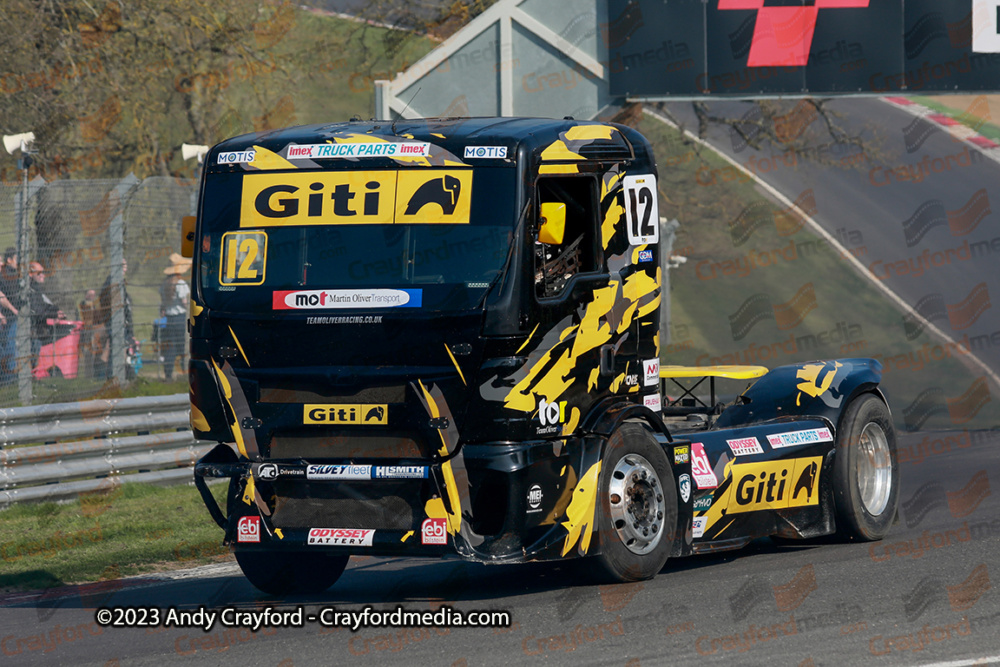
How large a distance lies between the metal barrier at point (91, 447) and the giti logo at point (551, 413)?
6.05 meters

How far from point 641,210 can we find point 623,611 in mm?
2500

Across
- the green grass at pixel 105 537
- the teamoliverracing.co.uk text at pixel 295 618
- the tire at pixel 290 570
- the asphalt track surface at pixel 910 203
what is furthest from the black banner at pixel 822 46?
the teamoliverracing.co.uk text at pixel 295 618

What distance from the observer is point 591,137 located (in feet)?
26.3

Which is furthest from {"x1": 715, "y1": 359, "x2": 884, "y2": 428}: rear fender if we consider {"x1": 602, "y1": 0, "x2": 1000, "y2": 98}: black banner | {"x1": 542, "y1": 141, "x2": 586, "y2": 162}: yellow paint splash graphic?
{"x1": 602, "y1": 0, "x2": 1000, "y2": 98}: black banner

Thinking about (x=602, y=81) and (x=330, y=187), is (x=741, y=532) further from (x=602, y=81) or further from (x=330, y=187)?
(x=602, y=81)

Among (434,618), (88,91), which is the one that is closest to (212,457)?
(434,618)

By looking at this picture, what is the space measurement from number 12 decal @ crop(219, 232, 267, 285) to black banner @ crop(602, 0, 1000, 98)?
36.5 feet

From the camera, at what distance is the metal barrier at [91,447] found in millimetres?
11672

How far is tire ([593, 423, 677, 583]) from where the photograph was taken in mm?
7691

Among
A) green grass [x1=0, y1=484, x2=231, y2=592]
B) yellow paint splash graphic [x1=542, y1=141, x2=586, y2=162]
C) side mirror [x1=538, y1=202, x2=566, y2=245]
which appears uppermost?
yellow paint splash graphic [x1=542, y1=141, x2=586, y2=162]

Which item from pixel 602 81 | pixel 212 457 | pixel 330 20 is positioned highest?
pixel 330 20

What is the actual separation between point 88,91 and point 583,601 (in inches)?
628

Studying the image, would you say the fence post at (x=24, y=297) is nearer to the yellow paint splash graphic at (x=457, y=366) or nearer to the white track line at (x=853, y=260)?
the yellow paint splash graphic at (x=457, y=366)

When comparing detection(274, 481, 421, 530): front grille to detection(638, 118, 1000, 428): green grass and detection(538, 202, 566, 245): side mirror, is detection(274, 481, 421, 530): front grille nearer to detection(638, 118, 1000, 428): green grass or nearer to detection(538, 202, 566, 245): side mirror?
detection(538, 202, 566, 245): side mirror
